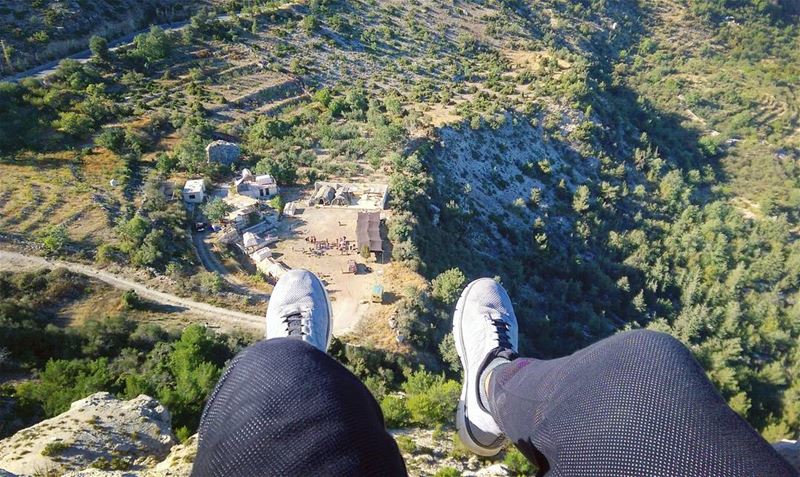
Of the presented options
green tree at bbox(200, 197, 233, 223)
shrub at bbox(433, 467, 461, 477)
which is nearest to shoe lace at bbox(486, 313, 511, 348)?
shrub at bbox(433, 467, 461, 477)

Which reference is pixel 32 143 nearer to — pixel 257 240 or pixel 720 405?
pixel 257 240

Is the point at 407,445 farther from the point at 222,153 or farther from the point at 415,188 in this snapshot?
the point at 222,153

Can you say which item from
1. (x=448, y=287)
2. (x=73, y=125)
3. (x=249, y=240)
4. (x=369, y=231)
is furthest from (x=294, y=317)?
(x=73, y=125)

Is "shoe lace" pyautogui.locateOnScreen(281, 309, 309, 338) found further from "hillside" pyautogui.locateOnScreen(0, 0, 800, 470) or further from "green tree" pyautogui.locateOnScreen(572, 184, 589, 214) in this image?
"green tree" pyautogui.locateOnScreen(572, 184, 589, 214)

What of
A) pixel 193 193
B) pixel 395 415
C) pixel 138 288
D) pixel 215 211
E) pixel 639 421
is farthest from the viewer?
pixel 193 193

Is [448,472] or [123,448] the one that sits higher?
[448,472]

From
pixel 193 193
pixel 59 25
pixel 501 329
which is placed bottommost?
pixel 193 193

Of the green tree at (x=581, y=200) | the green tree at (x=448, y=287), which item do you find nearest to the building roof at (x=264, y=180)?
the green tree at (x=448, y=287)

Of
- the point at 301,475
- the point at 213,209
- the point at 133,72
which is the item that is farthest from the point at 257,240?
the point at 133,72
